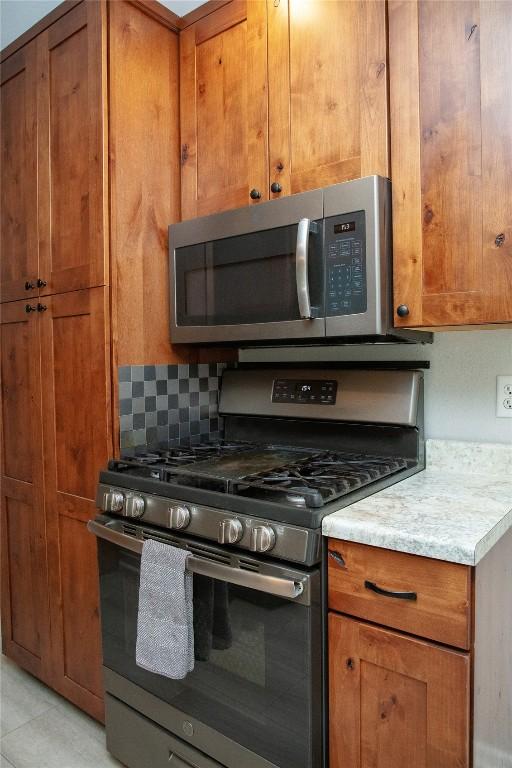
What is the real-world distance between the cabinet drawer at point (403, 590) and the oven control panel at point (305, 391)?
68 centimetres

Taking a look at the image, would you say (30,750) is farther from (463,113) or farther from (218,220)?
(463,113)

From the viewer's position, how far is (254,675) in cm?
121

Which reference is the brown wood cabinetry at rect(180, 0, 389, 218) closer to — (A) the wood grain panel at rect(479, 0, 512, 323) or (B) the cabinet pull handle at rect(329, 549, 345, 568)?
(A) the wood grain panel at rect(479, 0, 512, 323)

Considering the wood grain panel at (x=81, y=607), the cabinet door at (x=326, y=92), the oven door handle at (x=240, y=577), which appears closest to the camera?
the oven door handle at (x=240, y=577)

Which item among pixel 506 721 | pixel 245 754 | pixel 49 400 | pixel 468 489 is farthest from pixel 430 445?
pixel 49 400

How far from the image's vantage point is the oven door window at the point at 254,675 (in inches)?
44.1

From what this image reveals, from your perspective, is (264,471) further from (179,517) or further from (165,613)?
(165,613)

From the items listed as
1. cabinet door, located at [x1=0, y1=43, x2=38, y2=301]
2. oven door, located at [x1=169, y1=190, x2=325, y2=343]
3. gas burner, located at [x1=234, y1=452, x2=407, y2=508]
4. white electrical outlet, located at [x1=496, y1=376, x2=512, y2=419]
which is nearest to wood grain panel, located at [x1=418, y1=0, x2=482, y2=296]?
oven door, located at [x1=169, y1=190, x2=325, y2=343]

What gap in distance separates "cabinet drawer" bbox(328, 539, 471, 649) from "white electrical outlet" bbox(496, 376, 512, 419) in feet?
2.24

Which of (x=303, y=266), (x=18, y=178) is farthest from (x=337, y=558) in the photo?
(x=18, y=178)

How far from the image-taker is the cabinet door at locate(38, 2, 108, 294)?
5.22 feet

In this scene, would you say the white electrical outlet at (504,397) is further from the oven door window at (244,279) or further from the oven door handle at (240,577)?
the oven door handle at (240,577)

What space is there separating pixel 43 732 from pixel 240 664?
99 cm

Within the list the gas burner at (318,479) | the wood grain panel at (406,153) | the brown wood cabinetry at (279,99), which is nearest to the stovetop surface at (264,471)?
the gas burner at (318,479)
